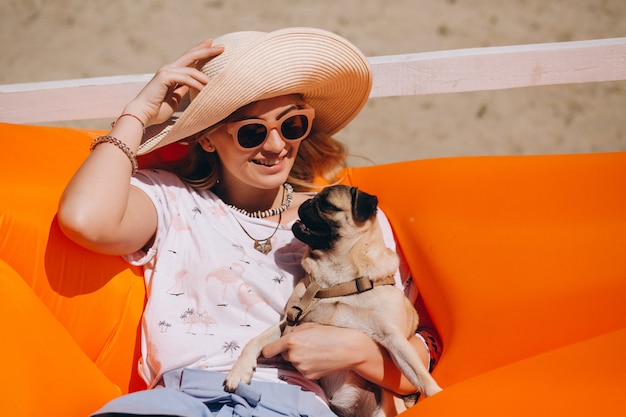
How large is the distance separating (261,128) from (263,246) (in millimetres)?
403

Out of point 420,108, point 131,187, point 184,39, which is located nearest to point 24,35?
point 184,39

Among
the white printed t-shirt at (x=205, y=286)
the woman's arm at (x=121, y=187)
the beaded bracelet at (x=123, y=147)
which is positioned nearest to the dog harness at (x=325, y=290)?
the white printed t-shirt at (x=205, y=286)

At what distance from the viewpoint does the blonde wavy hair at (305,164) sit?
105 inches

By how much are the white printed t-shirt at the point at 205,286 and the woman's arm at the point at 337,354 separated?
91mm

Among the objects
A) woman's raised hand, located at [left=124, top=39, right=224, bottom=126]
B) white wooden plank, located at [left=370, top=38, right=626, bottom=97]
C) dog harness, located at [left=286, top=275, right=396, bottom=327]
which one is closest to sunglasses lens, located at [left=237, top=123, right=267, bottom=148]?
woman's raised hand, located at [left=124, top=39, right=224, bottom=126]

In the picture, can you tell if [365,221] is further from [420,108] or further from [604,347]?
[420,108]

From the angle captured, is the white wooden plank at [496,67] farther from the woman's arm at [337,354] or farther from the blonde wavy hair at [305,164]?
the woman's arm at [337,354]

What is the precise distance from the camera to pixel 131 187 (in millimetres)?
2383

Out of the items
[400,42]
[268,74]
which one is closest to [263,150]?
[268,74]

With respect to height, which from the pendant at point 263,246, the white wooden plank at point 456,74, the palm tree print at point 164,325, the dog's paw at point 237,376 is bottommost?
the dog's paw at point 237,376

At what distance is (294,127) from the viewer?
2.51m

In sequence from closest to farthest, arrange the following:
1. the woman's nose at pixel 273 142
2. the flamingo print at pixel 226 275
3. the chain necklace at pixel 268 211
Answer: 1. the flamingo print at pixel 226 275
2. the woman's nose at pixel 273 142
3. the chain necklace at pixel 268 211

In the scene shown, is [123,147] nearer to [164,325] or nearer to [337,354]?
[164,325]

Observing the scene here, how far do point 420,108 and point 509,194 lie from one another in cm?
324
